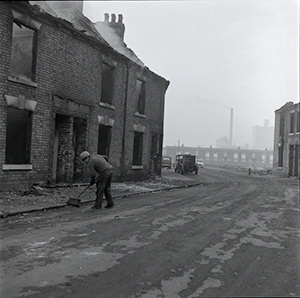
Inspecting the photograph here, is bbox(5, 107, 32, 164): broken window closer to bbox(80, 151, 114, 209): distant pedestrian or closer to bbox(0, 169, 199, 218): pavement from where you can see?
bbox(0, 169, 199, 218): pavement

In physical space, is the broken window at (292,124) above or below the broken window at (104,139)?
above

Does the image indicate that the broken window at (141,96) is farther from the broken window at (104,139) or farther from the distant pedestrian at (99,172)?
the distant pedestrian at (99,172)

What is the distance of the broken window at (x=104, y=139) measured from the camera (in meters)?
15.8

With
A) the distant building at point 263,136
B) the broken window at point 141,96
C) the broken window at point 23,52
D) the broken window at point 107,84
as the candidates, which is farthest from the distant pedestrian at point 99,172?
the distant building at point 263,136

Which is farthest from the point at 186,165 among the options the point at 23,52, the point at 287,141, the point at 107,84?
the point at 23,52

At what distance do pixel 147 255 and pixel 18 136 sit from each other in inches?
314

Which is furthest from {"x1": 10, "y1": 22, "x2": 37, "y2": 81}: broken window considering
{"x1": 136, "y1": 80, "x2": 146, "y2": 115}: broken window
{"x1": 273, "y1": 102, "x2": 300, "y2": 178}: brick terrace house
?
{"x1": 273, "y1": 102, "x2": 300, "y2": 178}: brick terrace house

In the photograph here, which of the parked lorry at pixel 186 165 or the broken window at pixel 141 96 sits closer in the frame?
the broken window at pixel 141 96

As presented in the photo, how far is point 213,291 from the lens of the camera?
379 cm

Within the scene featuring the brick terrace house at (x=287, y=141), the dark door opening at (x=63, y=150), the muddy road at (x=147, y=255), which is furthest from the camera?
the brick terrace house at (x=287, y=141)

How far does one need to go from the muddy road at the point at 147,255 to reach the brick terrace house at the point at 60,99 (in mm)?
3976

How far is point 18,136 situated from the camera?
1141 centimetres

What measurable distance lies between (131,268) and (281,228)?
439 cm

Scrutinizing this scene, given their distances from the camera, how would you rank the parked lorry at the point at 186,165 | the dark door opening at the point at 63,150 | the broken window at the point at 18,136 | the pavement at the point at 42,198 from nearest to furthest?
the pavement at the point at 42,198 < the broken window at the point at 18,136 < the dark door opening at the point at 63,150 < the parked lorry at the point at 186,165
